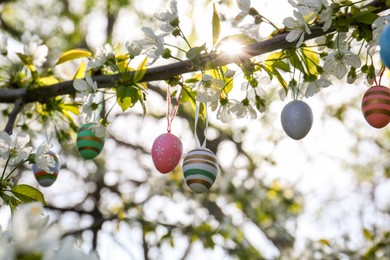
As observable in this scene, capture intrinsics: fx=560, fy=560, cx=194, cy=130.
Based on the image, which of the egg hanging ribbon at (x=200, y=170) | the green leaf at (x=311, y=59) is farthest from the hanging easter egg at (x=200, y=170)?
the green leaf at (x=311, y=59)

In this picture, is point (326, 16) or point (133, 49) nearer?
point (326, 16)

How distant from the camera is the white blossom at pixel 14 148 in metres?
1.41

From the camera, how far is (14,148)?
142cm

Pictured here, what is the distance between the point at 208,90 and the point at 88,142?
50cm

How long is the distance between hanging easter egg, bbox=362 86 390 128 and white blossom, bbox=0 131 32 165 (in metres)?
0.85

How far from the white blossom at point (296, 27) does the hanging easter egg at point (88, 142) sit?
726 mm

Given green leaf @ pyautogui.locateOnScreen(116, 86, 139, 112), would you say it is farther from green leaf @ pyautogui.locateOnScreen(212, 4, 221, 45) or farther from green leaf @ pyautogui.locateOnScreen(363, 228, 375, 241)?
green leaf @ pyautogui.locateOnScreen(363, 228, 375, 241)

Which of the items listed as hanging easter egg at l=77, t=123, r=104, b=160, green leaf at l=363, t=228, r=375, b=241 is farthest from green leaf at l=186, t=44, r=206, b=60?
green leaf at l=363, t=228, r=375, b=241

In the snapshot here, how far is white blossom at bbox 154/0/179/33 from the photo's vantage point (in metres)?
1.40

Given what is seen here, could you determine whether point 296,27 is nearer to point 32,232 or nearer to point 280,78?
point 280,78

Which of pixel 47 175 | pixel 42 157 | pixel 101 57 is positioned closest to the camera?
pixel 42 157

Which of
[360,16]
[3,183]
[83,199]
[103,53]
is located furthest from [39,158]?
[83,199]

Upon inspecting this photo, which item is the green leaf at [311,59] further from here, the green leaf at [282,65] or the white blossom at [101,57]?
the white blossom at [101,57]

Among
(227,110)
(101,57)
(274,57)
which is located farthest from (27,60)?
(274,57)
